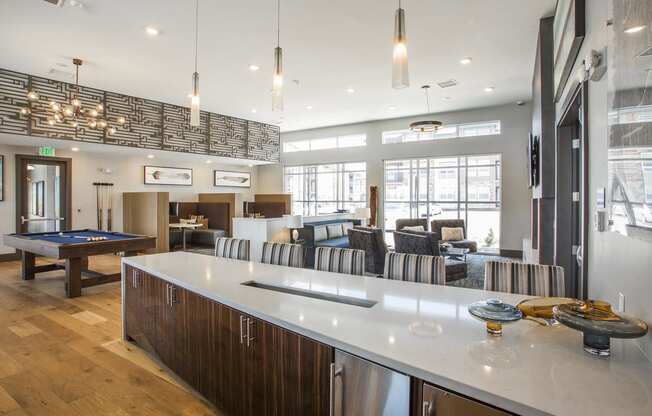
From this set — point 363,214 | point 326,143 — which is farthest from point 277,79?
point 326,143

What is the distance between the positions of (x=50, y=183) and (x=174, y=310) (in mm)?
7554

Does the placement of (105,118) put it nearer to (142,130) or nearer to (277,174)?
(142,130)

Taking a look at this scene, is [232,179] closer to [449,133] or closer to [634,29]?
[449,133]

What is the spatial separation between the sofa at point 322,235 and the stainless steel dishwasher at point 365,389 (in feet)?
16.4

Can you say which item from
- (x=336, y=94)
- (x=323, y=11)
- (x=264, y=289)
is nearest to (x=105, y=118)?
(x=336, y=94)

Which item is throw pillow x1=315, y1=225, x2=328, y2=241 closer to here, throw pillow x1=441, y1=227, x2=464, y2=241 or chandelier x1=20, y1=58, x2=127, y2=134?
throw pillow x1=441, y1=227, x2=464, y2=241

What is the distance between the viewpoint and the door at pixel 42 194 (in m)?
7.39

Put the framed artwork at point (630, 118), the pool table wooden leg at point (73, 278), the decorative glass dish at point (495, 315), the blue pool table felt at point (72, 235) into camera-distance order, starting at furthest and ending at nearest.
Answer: the blue pool table felt at point (72, 235), the pool table wooden leg at point (73, 278), the decorative glass dish at point (495, 315), the framed artwork at point (630, 118)

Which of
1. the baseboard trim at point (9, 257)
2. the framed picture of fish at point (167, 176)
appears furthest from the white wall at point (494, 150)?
the baseboard trim at point (9, 257)

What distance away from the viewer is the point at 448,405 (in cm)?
114

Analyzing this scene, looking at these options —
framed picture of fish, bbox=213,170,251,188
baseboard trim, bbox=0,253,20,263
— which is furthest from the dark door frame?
baseboard trim, bbox=0,253,20,263

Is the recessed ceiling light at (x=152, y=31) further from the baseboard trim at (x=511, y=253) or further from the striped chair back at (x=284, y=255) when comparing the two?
the baseboard trim at (x=511, y=253)

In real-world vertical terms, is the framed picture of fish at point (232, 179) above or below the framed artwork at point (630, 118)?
above

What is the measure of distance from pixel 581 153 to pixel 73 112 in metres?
6.75
